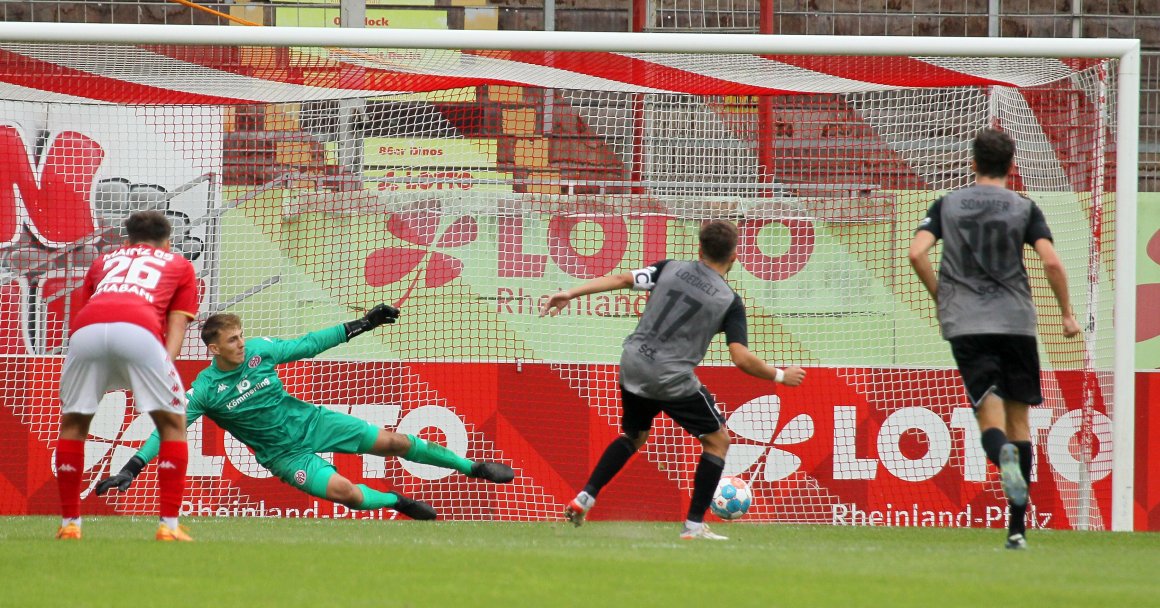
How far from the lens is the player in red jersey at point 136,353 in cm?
586

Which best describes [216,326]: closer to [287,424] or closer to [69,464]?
[287,424]

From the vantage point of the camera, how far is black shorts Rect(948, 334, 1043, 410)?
5820 mm

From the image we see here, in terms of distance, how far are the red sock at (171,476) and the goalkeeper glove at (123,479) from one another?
2.90 feet

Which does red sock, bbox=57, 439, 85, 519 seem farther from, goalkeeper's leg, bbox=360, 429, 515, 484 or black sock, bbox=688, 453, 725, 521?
black sock, bbox=688, 453, 725, 521

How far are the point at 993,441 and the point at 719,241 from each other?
171 centimetres

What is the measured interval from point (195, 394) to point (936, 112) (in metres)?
5.44

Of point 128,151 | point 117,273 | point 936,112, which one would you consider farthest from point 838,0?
point 117,273

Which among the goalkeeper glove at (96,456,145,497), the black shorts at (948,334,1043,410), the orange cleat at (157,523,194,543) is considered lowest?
the orange cleat at (157,523,194,543)

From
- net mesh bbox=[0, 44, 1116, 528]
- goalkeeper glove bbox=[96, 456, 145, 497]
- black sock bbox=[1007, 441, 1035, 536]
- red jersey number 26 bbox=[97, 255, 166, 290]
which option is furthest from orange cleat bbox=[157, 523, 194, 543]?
black sock bbox=[1007, 441, 1035, 536]

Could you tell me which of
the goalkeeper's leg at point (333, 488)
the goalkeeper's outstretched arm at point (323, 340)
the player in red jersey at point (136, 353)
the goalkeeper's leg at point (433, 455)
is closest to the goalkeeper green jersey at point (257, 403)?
the goalkeeper's outstretched arm at point (323, 340)

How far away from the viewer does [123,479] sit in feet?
22.5

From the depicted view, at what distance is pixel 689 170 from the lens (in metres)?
9.45

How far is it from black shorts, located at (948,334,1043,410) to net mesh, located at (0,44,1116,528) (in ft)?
11.1

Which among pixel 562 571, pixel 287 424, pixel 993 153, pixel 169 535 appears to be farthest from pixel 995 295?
pixel 287 424
